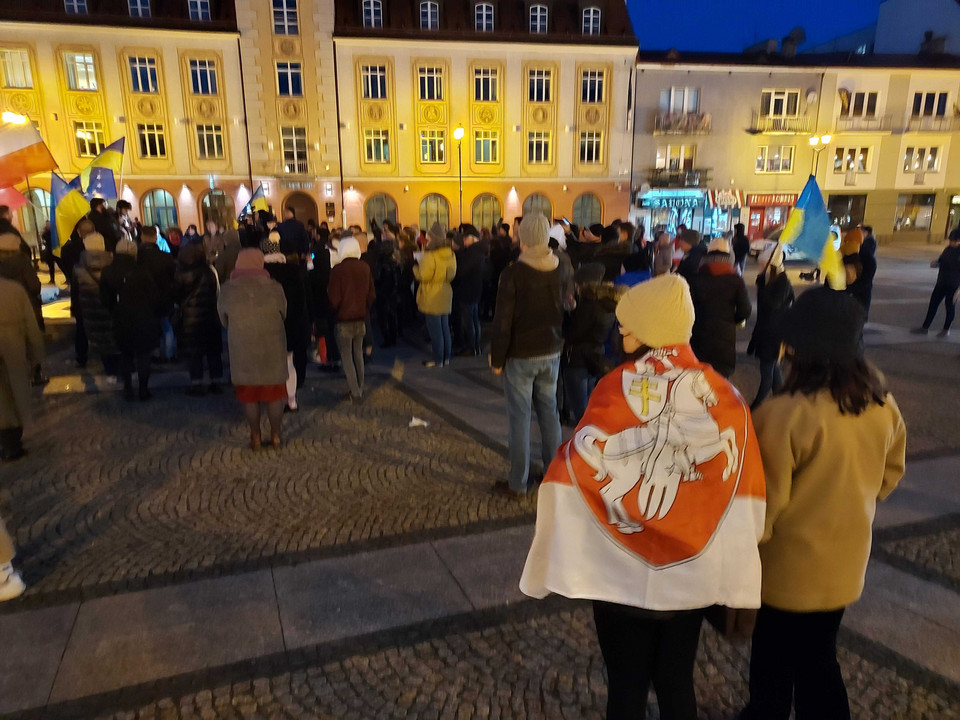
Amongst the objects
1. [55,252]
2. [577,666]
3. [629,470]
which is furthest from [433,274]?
[55,252]

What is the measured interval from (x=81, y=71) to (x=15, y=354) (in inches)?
1138

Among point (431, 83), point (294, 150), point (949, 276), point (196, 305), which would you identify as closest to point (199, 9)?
point (294, 150)

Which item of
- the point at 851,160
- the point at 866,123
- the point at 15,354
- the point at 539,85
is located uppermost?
the point at 539,85

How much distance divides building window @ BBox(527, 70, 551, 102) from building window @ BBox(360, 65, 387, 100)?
22.5 feet

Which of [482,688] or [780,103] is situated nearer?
[482,688]

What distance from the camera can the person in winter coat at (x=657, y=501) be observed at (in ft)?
6.50

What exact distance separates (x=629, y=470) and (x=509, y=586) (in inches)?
81.7

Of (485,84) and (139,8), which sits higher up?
(139,8)

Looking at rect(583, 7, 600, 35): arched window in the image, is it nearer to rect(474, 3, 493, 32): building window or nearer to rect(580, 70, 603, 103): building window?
rect(580, 70, 603, 103): building window

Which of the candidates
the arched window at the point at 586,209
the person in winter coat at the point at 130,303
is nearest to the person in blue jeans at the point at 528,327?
the person in winter coat at the point at 130,303

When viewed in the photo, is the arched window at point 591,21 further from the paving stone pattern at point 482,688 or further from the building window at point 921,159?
the paving stone pattern at point 482,688

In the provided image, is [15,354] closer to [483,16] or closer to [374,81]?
[374,81]

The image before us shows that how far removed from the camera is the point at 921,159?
37500 mm

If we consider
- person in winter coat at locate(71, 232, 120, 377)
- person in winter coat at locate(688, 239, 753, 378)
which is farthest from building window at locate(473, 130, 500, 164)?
person in winter coat at locate(688, 239, 753, 378)
